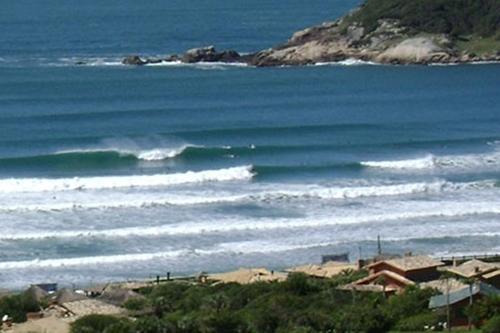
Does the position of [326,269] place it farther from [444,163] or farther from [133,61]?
[133,61]

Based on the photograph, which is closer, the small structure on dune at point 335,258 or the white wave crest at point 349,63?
the small structure on dune at point 335,258

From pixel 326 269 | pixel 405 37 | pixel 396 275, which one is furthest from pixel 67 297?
pixel 405 37

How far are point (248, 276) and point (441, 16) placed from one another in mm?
61513

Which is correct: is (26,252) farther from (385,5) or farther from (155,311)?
(385,5)

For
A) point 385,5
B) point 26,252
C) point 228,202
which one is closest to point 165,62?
point 385,5

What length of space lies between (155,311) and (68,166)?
78.6ft

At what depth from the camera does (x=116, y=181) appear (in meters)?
53.2

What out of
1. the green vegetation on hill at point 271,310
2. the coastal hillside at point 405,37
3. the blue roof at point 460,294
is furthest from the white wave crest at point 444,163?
the coastal hillside at point 405,37

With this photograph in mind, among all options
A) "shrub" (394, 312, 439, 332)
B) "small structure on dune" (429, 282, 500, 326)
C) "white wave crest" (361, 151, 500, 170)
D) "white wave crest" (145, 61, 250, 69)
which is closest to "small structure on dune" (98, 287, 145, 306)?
"shrub" (394, 312, 439, 332)

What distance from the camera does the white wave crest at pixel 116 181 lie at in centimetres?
5206

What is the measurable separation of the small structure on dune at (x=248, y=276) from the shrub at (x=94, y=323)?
250 inches

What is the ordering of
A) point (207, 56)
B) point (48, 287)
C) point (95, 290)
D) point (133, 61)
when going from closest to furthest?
point (95, 290) → point (48, 287) → point (133, 61) → point (207, 56)

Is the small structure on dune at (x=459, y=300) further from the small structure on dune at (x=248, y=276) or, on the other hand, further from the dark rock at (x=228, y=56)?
the dark rock at (x=228, y=56)

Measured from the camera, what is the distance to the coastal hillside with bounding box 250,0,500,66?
92375 mm
